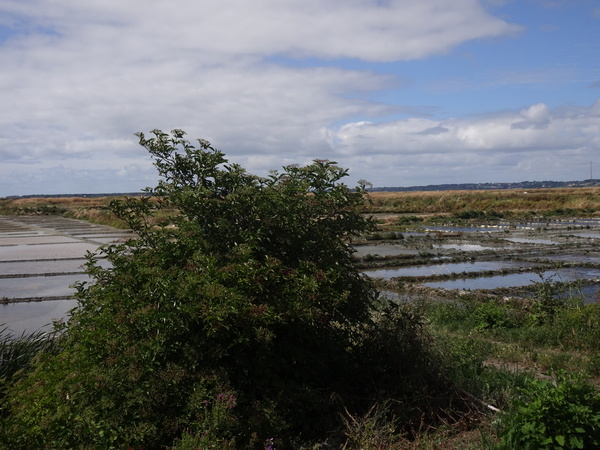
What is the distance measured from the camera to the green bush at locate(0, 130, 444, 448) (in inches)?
180

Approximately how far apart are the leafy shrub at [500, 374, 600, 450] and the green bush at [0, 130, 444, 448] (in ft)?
3.87

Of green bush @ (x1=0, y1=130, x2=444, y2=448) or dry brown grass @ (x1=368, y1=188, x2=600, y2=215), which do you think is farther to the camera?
dry brown grass @ (x1=368, y1=188, x2=600, y2=215)

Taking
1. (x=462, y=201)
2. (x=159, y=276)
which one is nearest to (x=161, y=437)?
(x=159, y=276)

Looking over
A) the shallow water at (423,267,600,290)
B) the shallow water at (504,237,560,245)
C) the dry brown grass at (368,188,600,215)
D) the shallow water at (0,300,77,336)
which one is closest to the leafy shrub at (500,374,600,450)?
the shallow water at (0,300,77,336)

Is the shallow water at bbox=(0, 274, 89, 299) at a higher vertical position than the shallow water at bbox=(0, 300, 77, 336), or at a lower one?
higher

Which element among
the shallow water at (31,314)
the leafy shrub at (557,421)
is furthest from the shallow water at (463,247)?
the leafy shrub at (557,421)

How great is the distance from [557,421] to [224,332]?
272 cm

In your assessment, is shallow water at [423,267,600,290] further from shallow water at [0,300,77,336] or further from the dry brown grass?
the dry brown grass

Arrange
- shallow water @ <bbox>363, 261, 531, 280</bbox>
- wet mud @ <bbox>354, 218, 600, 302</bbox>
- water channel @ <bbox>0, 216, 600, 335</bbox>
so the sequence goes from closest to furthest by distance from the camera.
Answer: water channel @ <bbox>0, 216, 600, 335</bbox>, wet mud @ <bbox>354, 218, 600, 302</bbox>, shallow water @ <bbox>363, 261, 531, 280</bbox>

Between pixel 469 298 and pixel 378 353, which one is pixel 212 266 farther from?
pixel 469 298

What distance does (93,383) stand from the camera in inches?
184

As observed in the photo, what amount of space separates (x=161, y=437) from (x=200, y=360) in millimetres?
678

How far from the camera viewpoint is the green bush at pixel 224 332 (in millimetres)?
4582

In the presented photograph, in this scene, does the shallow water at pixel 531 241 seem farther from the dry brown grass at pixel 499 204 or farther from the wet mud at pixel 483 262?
the dry brown grass at pixel 499 204
